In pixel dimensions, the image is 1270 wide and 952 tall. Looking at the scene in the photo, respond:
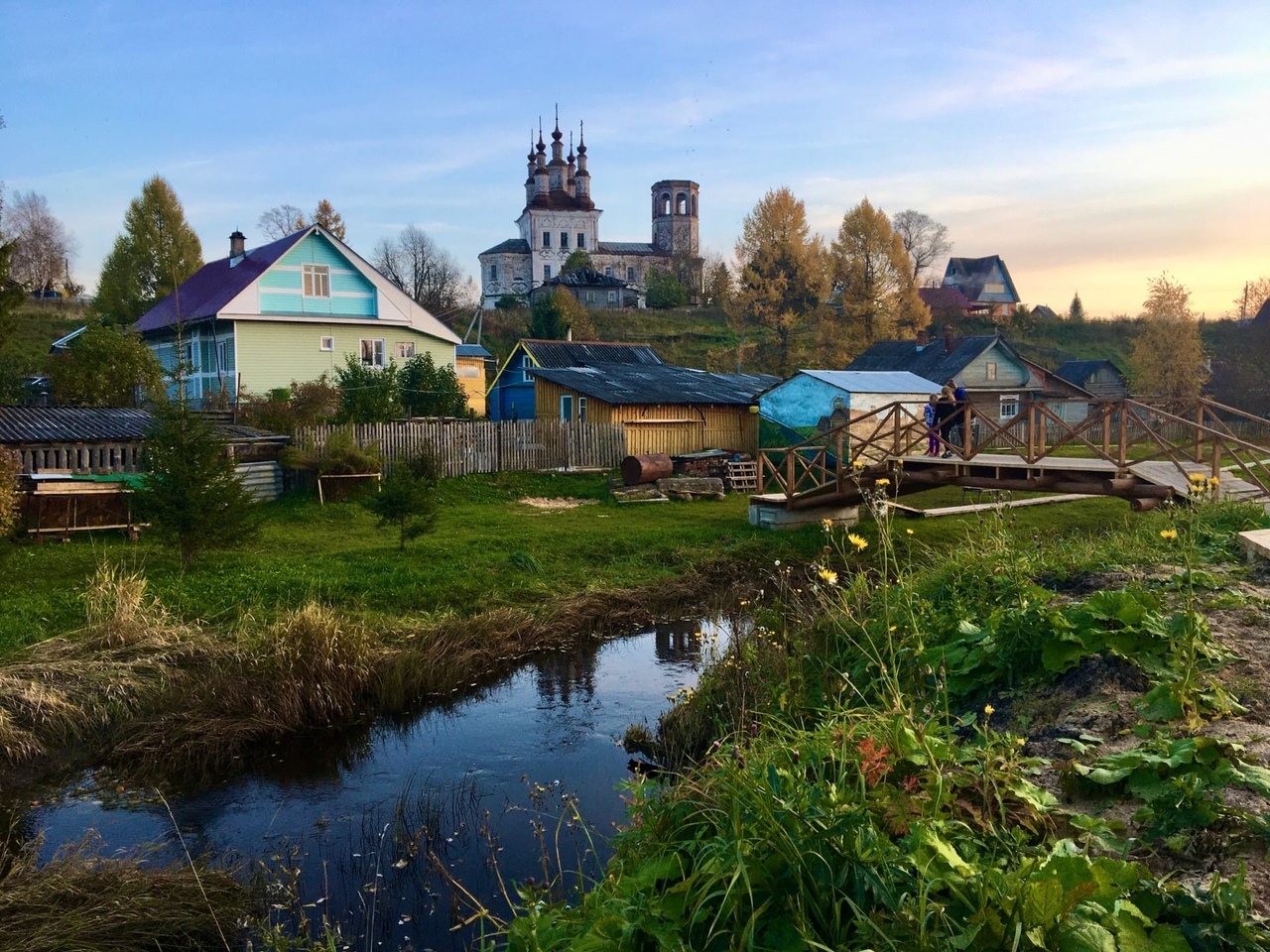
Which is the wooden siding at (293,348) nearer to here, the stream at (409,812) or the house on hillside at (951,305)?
the stream at (409,812)

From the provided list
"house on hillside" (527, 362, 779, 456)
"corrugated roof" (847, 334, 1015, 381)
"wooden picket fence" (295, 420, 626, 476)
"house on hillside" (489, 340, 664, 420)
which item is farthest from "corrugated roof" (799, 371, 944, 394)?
"corrugated roof" (847, 334, 1015, 381)

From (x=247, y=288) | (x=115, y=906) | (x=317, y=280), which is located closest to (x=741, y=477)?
(x=317, y=280)

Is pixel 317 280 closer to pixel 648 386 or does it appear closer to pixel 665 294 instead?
pixel 648 386

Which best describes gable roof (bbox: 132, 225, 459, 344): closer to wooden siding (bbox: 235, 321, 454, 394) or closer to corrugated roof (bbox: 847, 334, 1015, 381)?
wooden siding (bbox: 235, 321, 454, 394)

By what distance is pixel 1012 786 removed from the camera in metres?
3.84

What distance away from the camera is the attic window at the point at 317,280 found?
104 feet

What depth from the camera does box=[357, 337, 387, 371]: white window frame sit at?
33.2m

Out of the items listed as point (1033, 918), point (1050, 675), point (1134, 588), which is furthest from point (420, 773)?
point (1033, 918)

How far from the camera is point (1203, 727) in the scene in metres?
4.44

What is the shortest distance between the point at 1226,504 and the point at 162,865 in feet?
32.2

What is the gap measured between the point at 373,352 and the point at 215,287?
588 centimetres

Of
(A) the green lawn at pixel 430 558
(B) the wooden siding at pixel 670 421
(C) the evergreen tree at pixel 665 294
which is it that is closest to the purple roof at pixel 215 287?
(B) the wooden siding at pixel 670 421

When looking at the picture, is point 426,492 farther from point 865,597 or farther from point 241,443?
point 865,597

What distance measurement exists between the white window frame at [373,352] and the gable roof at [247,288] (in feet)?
2.83
